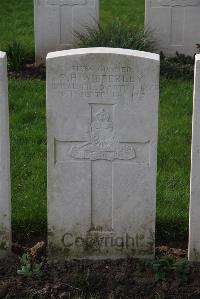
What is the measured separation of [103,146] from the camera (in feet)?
17.2

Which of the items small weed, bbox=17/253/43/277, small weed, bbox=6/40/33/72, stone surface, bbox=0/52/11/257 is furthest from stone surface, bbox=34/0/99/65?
small weed, bbox=17/253/43/277

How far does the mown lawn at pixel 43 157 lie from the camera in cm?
604

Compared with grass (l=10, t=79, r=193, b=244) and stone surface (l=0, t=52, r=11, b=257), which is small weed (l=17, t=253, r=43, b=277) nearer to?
stone surface (l=0, t=52, r=11, b=257)

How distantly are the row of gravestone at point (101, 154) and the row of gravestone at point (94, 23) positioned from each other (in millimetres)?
5491

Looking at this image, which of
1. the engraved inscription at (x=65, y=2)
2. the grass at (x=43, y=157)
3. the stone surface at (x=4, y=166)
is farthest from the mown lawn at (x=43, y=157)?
the engraved inscription at (x=65, y=2)

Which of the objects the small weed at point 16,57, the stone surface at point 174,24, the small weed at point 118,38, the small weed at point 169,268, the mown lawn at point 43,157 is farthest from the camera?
the stone surface at point 174,24

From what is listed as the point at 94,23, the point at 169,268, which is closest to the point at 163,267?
the point at 169,268

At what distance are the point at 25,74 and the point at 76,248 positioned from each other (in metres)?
4.98

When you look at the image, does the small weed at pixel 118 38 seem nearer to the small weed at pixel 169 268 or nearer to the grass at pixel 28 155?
the grass at pixel 28 155

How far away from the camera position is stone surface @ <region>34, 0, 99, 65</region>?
10.5m

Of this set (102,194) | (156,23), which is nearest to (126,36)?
(156,23)

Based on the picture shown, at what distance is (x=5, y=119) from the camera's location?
5184 mm

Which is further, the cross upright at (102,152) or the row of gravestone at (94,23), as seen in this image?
the row of gravestone at (94,23)

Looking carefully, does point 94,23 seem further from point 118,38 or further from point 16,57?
point 16,57
